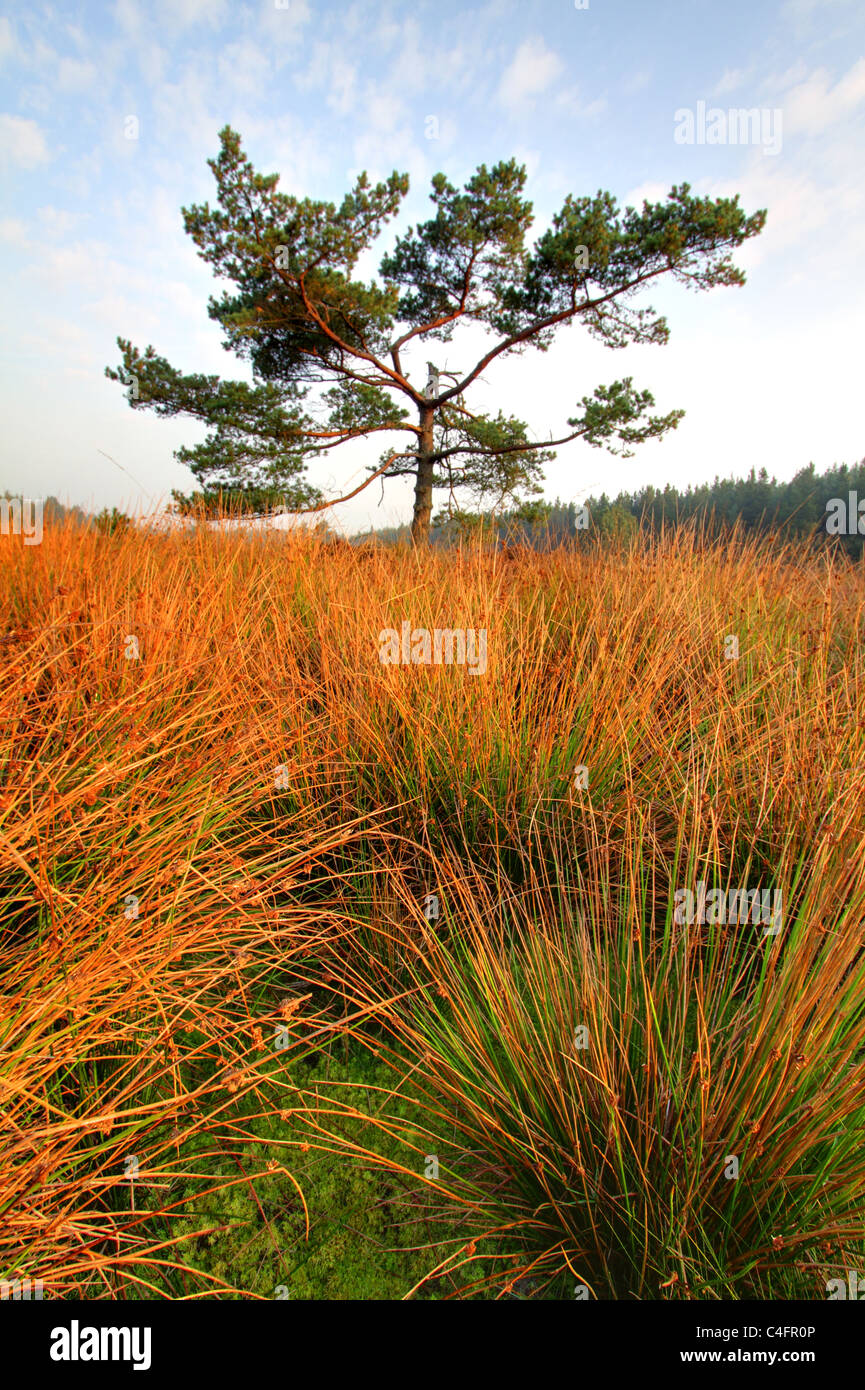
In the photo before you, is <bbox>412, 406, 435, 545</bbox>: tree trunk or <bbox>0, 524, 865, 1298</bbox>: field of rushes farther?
<bbox>412, 406, 435, 545</bbox>: tree trunk

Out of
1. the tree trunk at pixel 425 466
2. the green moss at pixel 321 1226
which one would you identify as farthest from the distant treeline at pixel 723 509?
the green moss at pixel 321 1226

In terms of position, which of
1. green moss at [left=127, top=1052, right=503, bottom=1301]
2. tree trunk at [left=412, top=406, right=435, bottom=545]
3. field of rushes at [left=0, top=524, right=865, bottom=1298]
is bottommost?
green moss at [left=127, top=1052, right=503, bottom=1301]

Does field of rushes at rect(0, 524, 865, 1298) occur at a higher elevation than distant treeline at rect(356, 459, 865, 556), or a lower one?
lower

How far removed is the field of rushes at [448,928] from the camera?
1.14 metres

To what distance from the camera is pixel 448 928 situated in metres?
2.00

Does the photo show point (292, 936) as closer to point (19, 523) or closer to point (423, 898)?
point (423, 898)

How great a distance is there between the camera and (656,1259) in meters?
1.12

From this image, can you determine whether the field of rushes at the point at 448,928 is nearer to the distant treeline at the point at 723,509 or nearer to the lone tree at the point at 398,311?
the distant treeline at the point at 723,509

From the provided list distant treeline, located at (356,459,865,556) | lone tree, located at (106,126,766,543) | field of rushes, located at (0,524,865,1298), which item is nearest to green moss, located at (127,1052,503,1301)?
field of rushes, located at (0,524,865,1298)

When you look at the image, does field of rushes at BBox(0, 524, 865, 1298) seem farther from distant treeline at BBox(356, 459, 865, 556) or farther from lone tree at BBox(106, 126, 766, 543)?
lone tree at BBox(106, 126, 766, 543)

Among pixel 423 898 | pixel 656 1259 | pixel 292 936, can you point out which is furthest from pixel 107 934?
pixel 656 1259

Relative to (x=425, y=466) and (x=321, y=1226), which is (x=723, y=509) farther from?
(x=321, y=1226)

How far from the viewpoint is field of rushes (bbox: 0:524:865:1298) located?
1.14 m

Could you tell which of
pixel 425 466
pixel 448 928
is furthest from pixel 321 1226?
pixel 425 466
